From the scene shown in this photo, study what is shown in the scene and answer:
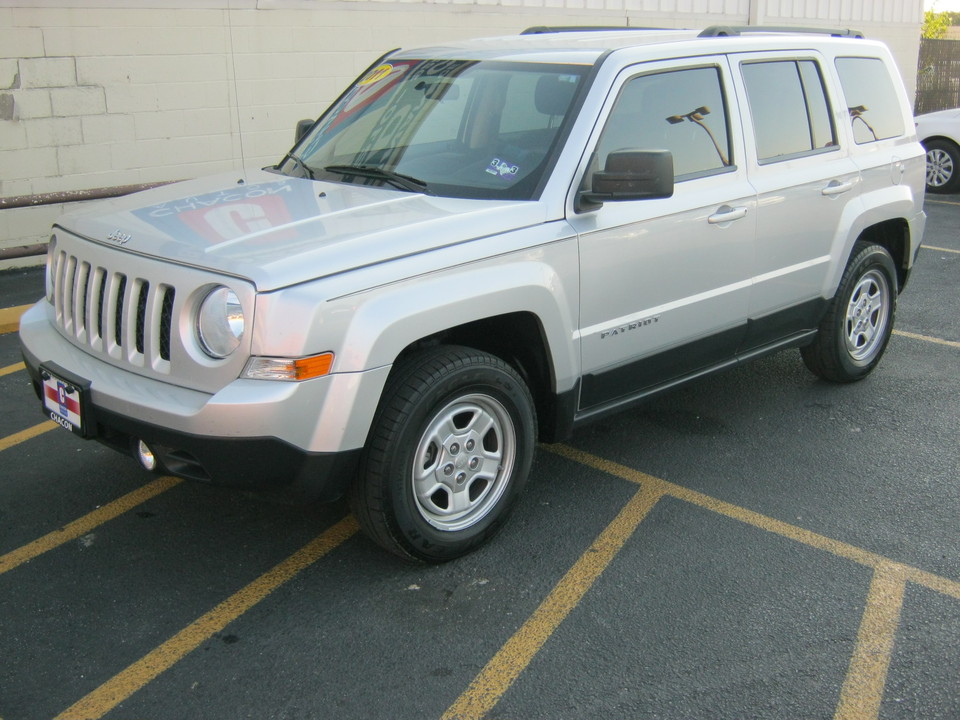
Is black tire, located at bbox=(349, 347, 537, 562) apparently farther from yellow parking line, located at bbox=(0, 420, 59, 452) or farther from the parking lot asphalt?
yellow parking line, located at bbox=(0, 420, 59, 452)

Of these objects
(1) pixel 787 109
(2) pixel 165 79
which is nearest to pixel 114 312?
(1) pixel 787 109

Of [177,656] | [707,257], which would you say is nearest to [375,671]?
[177,656]

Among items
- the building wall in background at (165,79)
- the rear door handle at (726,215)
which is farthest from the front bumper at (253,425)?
the building wall in background at (165,79)

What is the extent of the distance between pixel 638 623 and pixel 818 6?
1497 cm

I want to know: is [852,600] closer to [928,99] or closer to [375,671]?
[375,671]

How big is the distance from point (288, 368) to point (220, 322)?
30cm

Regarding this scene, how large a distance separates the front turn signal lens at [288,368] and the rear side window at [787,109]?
8.42 feet

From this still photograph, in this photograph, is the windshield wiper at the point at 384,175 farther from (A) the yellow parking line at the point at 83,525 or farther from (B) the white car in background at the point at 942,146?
(B) the white car in background at the point at 942,146

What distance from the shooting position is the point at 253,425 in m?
3.14

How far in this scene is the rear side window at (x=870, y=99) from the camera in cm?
531

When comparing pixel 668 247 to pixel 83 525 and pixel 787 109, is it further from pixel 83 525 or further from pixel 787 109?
pixel 83 525

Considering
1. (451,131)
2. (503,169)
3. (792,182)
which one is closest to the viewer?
(503,169)

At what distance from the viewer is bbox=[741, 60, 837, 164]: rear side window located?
4.72 metres

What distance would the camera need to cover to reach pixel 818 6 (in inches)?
628
